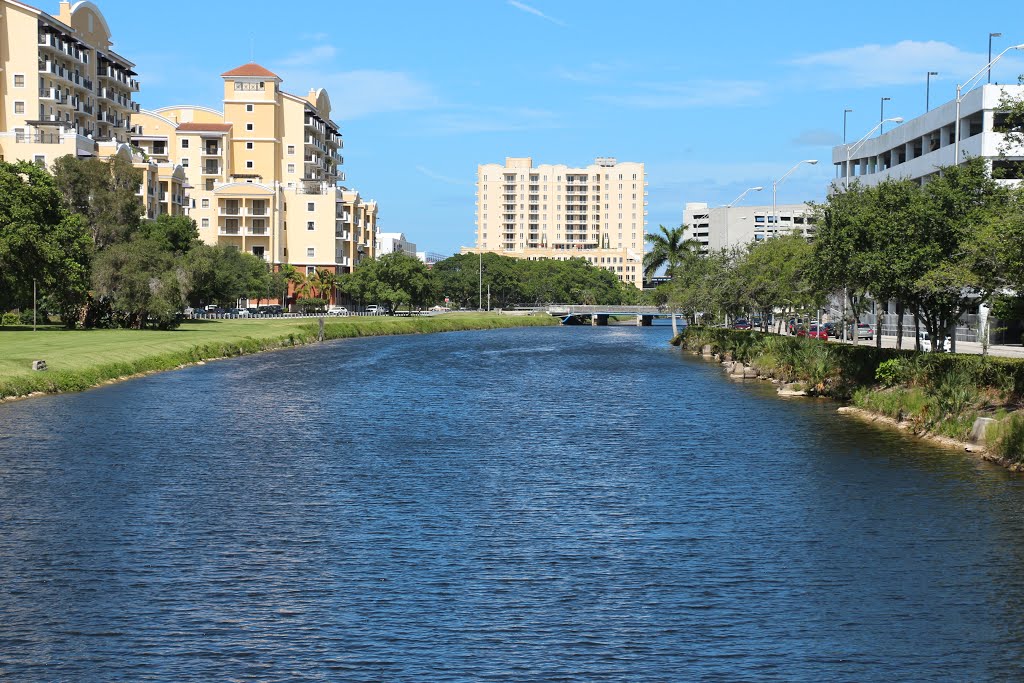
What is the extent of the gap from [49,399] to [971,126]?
249 ft

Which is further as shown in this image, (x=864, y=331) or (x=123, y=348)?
(x=864, y=331)

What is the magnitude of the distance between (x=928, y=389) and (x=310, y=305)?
140 metres

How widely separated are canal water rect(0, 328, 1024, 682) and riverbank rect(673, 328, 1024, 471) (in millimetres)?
1510

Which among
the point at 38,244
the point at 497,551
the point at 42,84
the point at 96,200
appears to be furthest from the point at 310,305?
the point at 497,551

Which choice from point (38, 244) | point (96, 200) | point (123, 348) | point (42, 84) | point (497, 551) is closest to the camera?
point (497, 551)

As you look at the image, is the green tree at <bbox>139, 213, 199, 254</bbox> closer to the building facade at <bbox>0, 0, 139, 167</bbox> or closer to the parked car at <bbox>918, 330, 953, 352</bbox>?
the building facade at <bbox>0, 0, 139, 167</bbox>

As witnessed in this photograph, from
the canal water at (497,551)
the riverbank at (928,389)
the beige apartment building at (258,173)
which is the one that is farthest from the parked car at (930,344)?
the beige apartment building at (258,173)

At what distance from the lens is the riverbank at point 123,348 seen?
55844 millimetres

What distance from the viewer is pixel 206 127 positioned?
187m

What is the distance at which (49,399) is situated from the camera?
5228 cm

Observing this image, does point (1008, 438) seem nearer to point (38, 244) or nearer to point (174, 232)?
point (38, 244)

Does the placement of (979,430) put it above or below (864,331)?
below

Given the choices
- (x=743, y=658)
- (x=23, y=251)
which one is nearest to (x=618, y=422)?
(x=743, y=658)

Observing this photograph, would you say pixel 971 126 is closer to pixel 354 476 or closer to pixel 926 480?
pixel 926 480
